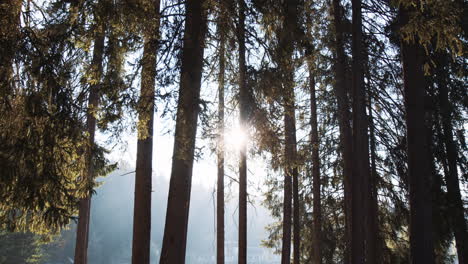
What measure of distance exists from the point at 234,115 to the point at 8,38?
3744 mm

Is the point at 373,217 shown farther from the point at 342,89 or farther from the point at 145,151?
the point at 145,151

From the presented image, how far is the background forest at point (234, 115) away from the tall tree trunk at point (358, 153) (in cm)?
3

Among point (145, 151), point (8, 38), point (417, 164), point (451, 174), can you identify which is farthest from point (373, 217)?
point (8, 38)

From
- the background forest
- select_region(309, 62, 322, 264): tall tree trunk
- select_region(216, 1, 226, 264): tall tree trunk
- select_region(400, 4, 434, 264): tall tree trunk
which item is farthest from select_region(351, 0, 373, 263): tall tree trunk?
select_region(309, 62, 322, 264): tall tree trunk

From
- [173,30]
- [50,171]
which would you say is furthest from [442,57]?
[50,171]

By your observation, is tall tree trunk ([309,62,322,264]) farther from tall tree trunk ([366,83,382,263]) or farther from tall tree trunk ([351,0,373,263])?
tall tree trunk ([351,0,373,263])

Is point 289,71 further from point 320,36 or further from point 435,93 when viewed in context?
point 435,93

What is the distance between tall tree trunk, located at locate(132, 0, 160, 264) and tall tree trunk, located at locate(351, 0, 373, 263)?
3771mm

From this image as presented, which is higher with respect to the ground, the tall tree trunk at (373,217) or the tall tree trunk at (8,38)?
the tall tree trunk at (8,38)

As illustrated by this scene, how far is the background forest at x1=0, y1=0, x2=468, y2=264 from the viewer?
439cm

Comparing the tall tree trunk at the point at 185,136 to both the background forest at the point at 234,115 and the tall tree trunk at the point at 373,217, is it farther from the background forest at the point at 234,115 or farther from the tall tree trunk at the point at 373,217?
the tall tree trunk at the point at 373,217

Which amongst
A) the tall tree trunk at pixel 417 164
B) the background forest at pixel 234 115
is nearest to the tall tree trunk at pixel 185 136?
the background forest at pixel 234 115

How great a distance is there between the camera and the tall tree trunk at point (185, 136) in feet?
16.1

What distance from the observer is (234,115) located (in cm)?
681
